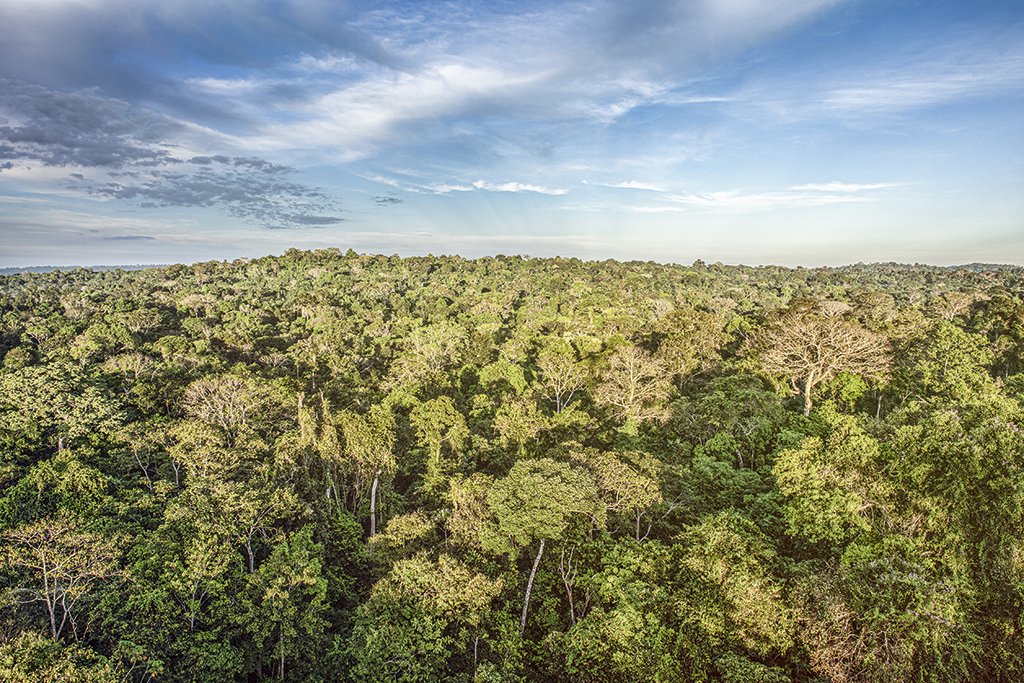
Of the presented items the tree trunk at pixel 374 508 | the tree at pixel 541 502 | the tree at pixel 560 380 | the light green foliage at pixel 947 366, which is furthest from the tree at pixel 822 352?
the tree trunk at pixel 374 508

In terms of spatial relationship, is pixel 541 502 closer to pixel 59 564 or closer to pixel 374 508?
pixel 374 508

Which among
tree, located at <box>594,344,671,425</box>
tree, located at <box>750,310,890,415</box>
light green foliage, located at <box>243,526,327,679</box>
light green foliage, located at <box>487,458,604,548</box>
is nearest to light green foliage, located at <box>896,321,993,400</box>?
tree, located at <box>750,310,890,415</box>

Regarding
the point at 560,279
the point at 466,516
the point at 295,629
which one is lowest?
the point at 295,629

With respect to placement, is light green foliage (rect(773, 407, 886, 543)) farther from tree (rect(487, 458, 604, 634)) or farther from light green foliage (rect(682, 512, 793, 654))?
tree (rect(487, 458, 604, 634))

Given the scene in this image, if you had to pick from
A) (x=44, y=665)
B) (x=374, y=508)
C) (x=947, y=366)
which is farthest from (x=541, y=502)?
(x=947, y=366)

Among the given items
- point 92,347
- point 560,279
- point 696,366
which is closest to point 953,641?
point 696,366

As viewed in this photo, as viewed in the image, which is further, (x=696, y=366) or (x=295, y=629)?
(x=696, y=366)

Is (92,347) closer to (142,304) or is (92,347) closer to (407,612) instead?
(142,304)
